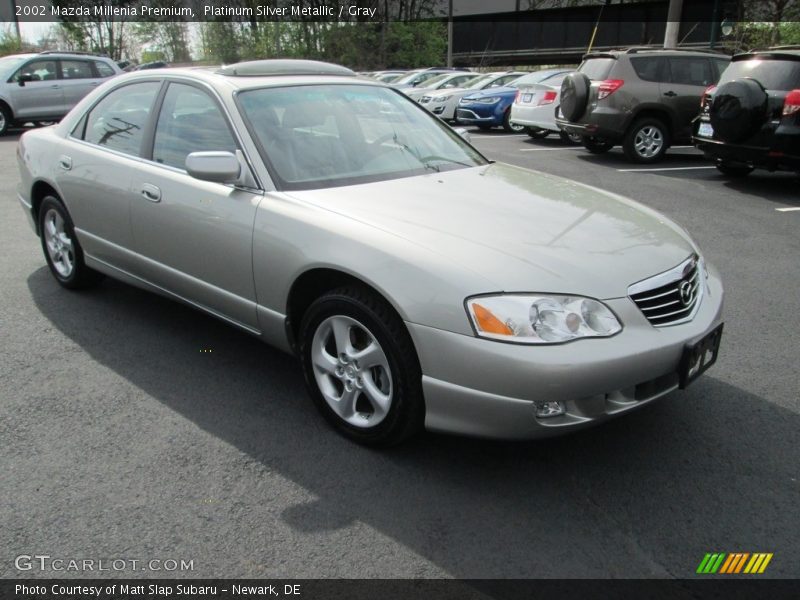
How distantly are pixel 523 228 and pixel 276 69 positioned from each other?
6.20 feet

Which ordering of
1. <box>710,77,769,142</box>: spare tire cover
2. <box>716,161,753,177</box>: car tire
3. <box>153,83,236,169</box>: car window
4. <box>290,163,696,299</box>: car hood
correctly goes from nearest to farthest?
<box>290,163,696,299</box>: car hood → <box>153,83,236,169</box>: car window → <box>710,77,769,142</box>: spare tire cover → <box>716,161,753,177</box>: car tire

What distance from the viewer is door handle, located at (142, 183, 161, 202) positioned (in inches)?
152

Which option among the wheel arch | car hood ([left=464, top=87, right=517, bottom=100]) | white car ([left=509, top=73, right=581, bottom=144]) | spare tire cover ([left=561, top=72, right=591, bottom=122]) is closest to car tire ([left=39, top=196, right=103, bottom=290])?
the wheel arch

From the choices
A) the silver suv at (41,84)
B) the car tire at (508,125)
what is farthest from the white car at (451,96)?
the silver suv at (41,84)

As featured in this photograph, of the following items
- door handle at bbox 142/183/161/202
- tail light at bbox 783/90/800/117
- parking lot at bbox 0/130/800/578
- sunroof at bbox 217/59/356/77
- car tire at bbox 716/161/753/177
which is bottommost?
parking lot at bbox 0/130/800/578

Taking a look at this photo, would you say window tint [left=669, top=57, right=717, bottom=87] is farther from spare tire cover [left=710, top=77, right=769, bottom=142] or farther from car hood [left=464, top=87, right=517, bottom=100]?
car hood [left=464, top=87, right=517, bottom=100]

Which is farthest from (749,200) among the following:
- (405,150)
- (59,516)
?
(59,516)

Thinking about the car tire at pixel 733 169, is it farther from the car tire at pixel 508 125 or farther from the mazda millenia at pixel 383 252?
the mazda millenia at pixel 383 252

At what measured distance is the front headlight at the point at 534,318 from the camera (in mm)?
2578

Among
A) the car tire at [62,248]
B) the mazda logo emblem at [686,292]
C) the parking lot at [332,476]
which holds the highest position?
the mazda logo emblem at [686,292]

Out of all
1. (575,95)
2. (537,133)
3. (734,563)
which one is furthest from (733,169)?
(734,563)

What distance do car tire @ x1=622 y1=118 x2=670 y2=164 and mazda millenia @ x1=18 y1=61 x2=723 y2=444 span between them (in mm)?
7466

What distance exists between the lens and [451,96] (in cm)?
1756

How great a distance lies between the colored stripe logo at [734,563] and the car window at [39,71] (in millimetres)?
16462
